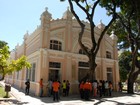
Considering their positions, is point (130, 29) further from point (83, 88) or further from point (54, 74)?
point (54, 74)

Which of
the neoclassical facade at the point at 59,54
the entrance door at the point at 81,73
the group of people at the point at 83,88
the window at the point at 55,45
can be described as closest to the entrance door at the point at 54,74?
the neoclassical facade at the point at 59,54

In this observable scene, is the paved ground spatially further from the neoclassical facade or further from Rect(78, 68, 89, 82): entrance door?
Rect(78, 68, 89, 82): entrance door

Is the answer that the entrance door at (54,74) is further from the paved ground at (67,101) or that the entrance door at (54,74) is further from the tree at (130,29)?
the tree at (130,29)

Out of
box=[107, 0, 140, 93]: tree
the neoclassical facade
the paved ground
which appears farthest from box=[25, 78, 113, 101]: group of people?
box=[107, 0, 140, 93]: tree

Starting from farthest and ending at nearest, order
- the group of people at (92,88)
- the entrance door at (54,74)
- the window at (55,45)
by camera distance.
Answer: the window at (55,45), the entrance door at (54,74), the group of people at (92,88)

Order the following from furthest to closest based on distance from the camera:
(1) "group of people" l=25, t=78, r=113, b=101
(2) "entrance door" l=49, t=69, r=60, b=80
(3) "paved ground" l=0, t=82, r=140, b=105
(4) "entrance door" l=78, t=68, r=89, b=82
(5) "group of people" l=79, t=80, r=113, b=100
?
(4) "entrance door" l=78, t=68, r=89, b=82
(2) "entrance door" l=49, t=69, r=60, b=80
(5) "group of people" l=79, t=80, r=113, b=100
(1) "group of people" l=25, t=78, r=113, b=101
(3) "paved ground" l=0, t=82, r=140, b=105

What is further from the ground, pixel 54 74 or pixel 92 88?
pixel 54 74

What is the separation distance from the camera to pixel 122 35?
92.8ft

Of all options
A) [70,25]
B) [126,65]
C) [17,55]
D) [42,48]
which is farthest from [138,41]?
[17,55]

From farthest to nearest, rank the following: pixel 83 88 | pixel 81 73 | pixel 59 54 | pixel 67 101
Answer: pixel 81 73 < pixel 59 54 < pixel 83 88 < pixel 67 101

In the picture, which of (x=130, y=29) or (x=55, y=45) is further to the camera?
(x=130, y=29)

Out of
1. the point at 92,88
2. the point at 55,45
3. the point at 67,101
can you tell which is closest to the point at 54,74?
the point at 55,45

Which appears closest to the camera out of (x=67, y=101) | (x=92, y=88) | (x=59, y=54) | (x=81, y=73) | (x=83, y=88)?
(x=67, y=101)

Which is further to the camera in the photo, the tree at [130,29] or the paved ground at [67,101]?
the tree at [130,29]
